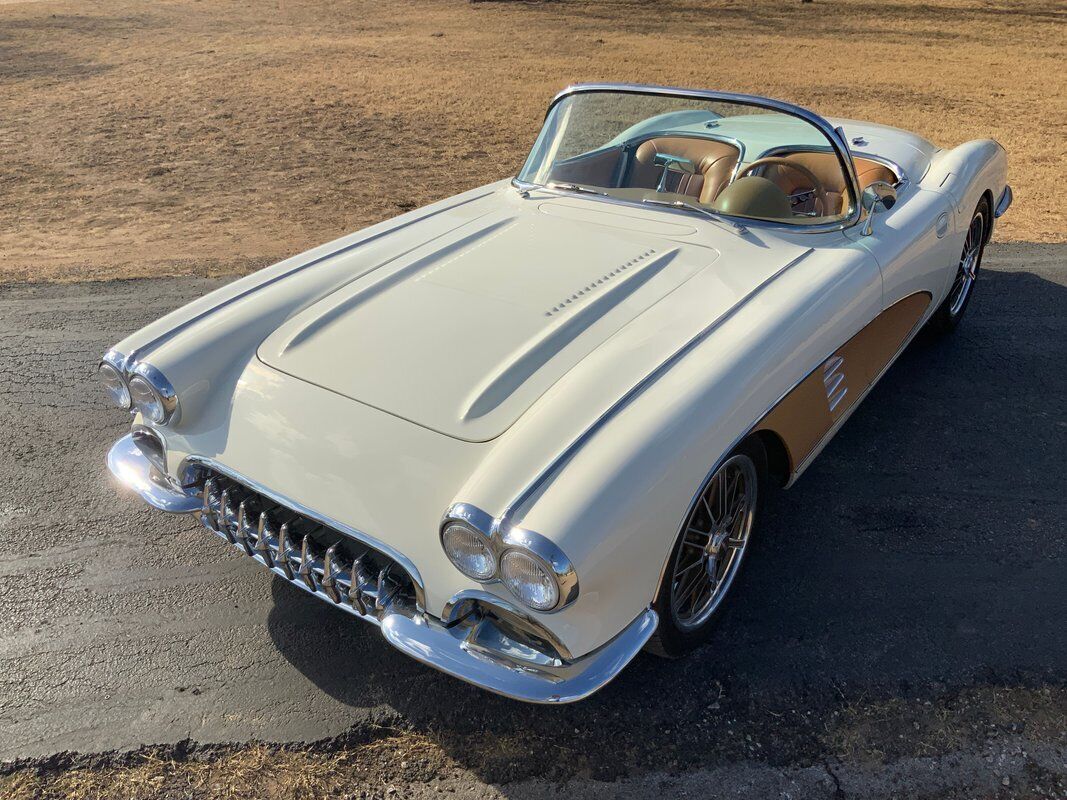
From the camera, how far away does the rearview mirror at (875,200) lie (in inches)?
131

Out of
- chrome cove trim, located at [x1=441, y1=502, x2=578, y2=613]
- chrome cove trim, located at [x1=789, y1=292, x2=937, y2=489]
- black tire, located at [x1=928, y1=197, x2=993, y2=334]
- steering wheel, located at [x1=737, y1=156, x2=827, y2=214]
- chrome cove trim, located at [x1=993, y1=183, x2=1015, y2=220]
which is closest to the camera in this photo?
chrome cove trim, located at [x1=441, y1=502, x2=578, y2=613]

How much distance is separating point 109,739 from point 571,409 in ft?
5.46

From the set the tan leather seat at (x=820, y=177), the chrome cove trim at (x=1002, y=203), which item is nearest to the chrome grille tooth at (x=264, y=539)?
the tan leather seat at (x=820, y=177)

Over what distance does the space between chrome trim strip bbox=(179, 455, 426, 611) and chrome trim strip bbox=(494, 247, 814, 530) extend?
34cm

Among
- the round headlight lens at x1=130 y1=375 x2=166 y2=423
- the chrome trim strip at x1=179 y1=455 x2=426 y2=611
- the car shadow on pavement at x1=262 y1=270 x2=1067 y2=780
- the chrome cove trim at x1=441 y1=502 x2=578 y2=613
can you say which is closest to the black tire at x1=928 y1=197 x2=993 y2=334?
the car shadow on pavement at x1=262 y1=270 x2=1067 y2=780

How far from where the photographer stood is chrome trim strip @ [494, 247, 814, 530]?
77.7 inches

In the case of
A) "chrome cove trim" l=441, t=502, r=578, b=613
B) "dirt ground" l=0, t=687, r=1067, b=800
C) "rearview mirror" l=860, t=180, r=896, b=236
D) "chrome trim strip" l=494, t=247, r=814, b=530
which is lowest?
"dirt ground" l=0, t=687, r=1067, b=800

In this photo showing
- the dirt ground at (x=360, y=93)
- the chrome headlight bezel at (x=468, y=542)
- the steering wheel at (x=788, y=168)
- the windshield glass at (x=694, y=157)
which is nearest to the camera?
the chrome headlight bezel at (x=468, y=542)

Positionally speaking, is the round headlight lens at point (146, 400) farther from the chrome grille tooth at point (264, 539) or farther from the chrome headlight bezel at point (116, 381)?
the chrome grille tooth at point (264, 539)

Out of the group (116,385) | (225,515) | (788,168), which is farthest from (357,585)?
(788,168)

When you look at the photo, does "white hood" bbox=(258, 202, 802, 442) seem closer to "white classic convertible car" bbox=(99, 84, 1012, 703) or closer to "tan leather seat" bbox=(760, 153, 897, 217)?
"white classic convertible car" bbox=(99, 84, 1012, 703)

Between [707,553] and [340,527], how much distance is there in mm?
1136

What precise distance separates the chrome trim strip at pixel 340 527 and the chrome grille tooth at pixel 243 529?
65 mm

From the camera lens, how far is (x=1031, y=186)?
24.1ft
